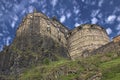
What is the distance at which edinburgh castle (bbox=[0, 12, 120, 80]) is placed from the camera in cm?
8938

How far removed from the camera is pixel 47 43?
99.9 meters

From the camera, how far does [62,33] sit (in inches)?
4587

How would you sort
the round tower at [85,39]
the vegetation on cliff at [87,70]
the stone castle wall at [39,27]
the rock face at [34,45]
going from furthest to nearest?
the round tower at [85,39], the stone castle wall at [39,27], the rock face at [34,45], the vegetation on cliff at [87,70]

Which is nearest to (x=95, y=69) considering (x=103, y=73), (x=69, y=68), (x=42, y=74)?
(x=103, y=73)

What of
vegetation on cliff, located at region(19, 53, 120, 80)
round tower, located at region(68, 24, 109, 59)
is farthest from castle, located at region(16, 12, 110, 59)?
vegetation on cliff, located at region(19, 53, 120, 80)

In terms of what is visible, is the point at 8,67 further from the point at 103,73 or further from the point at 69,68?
the point at 103,73

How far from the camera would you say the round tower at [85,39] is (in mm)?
108125

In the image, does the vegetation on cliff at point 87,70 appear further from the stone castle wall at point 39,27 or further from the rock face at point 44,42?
the stone castle wall at point 39,27

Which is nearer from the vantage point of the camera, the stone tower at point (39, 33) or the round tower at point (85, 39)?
the stone tower at point (39, 33)

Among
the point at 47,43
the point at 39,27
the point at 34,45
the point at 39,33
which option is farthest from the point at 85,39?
the point at 34,45

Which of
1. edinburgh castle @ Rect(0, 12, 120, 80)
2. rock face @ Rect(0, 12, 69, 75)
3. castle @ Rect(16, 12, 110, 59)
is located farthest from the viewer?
castle @ Rect(16, 12, 110, 59)

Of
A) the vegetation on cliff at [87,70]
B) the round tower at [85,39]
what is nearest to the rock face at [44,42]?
the round tower at [85,39]

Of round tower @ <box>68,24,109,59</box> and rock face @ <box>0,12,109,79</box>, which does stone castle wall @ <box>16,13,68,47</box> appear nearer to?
rock face @ <box>0,12,109,79</box>

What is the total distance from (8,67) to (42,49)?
40.4 feet
